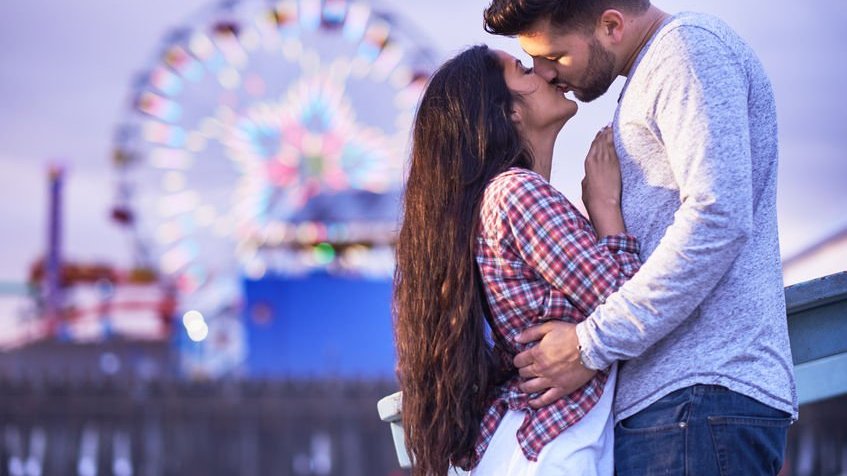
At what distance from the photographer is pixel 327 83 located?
755 inches

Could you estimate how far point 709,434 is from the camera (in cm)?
156

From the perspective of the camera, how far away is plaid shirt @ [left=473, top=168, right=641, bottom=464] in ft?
5.46

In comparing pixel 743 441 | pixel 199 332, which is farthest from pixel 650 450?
pixel 199 332

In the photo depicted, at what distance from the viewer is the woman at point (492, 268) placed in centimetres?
167

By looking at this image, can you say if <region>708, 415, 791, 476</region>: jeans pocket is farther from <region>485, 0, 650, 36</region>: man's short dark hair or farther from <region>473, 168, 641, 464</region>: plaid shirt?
<region>485, 0, 650, 36</region>: man's short dark hair

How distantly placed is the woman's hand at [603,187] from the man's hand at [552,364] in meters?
0.17

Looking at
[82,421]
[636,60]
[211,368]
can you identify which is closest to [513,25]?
[636,60]

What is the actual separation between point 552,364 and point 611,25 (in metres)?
0.54

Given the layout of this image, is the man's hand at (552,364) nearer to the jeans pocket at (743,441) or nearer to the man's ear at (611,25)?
the jeans pocket at (743,441)

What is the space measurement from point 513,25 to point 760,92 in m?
0.39

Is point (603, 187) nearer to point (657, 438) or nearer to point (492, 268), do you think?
point (492, 268)

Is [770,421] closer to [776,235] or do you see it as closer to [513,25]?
[776,235]

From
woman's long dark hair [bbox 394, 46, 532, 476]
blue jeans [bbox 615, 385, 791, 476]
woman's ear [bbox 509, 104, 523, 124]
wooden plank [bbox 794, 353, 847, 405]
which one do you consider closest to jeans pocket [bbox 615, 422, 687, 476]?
blue jeans [bbox 615, 385, 791, 476]

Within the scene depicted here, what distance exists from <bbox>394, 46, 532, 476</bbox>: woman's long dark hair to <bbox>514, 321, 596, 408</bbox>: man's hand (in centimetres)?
8
